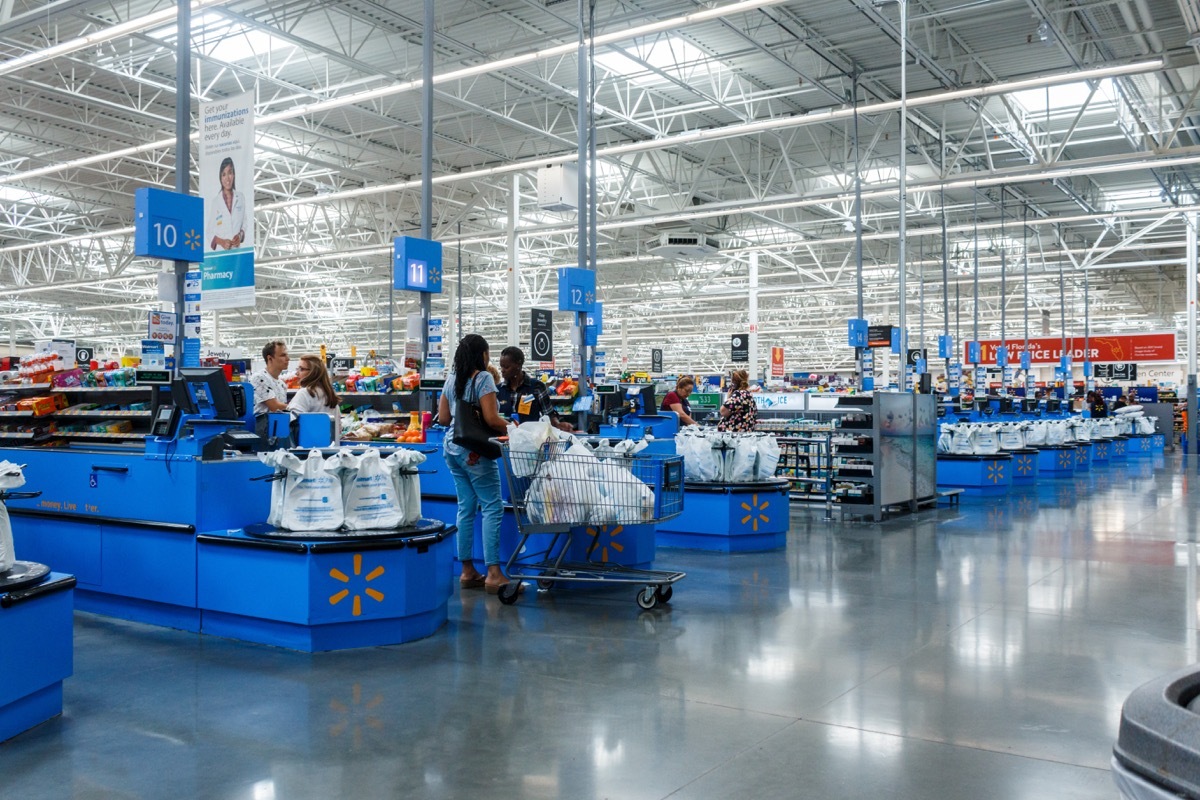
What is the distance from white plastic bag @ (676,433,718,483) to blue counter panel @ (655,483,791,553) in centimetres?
13

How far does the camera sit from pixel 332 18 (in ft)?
40.6

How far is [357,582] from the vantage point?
449 centimetres

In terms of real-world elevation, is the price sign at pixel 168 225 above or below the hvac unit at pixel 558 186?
below

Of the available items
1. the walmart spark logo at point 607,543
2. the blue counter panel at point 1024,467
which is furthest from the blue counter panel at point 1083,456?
the walmart spark logo at point 607,543

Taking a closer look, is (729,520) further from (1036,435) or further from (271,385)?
(1036,435)

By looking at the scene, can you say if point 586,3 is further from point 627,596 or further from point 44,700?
point 44,700

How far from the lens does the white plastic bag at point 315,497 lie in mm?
4547

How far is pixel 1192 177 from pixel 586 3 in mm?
14919

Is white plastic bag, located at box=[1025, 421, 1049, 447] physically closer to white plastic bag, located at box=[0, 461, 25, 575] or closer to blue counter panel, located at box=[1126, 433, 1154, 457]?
blue counter panel, located at box=[1126, 433, 1154, 457]

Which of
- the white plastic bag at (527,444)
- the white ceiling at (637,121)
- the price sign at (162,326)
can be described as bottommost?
the white plastic bag at (527,444)

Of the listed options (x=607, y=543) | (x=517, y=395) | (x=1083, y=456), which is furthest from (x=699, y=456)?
(x=1083, y=456)

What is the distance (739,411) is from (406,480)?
537cm

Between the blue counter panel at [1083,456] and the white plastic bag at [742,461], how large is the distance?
11915 millimetres

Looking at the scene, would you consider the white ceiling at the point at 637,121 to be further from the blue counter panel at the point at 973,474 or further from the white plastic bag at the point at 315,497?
the white plastic bag at the point at 315,497
